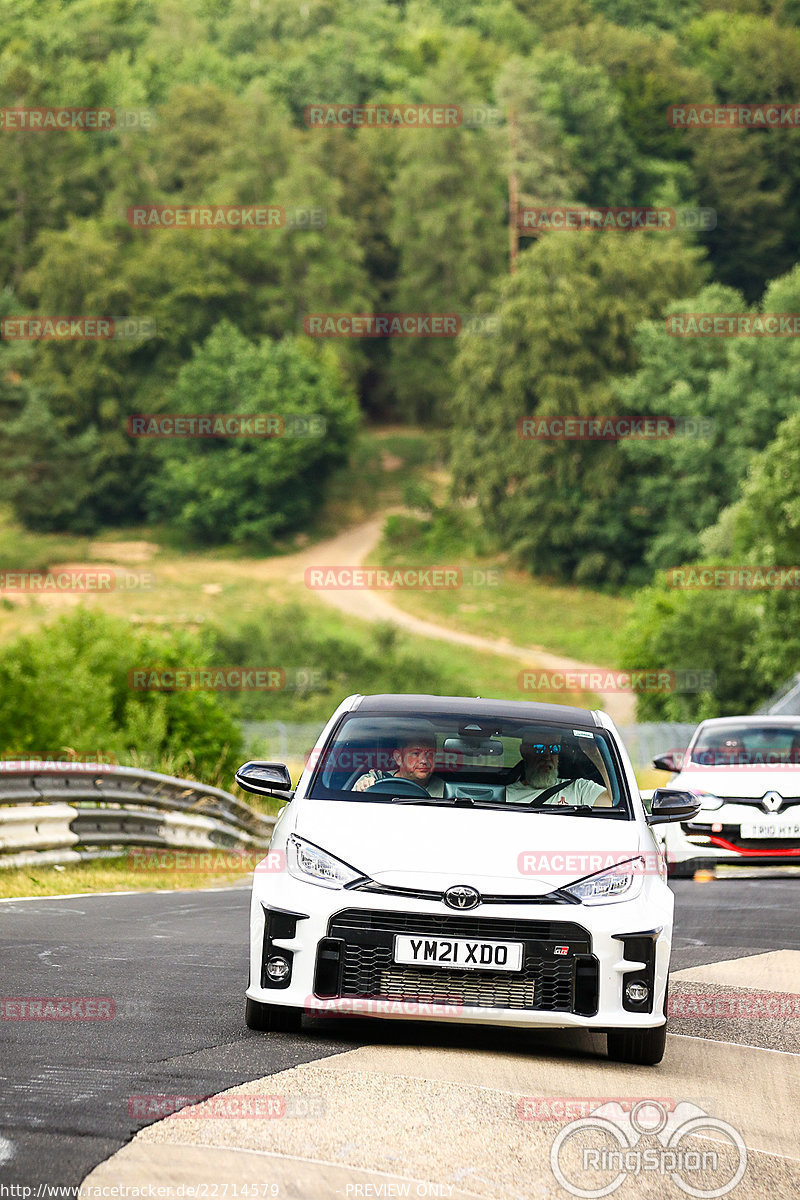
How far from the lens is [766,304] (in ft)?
267

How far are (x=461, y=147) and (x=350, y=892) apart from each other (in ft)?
339

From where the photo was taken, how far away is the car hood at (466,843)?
6.91 metres

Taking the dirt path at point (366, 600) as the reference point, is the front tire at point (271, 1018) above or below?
above

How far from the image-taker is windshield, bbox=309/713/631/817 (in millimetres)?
7879

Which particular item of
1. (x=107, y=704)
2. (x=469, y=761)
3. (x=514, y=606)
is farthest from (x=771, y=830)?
(x=514, y=606)

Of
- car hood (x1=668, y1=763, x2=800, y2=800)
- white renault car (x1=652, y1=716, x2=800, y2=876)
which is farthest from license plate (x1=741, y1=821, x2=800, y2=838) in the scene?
car hood (x1=668, y1=763, x2=800, y2=800)

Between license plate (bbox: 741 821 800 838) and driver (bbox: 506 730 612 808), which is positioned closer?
driver (bbox: 506 730 612 808)

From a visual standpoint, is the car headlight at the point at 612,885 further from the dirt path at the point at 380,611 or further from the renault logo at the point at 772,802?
the dirt path at the point at 380,611

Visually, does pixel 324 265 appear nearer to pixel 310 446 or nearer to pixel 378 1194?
pixel 310 446

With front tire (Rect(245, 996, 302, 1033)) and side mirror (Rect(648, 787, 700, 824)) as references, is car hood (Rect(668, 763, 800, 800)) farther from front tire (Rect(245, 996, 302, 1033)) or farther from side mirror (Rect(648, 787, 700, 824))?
front tire (Rect(245, 996, 302, 1033))

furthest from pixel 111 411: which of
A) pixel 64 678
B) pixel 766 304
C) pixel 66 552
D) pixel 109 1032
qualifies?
pixel 109 1032

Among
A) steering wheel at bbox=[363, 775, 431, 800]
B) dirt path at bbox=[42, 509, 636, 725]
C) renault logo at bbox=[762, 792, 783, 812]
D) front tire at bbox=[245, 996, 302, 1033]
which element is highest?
steering wheel at bbox=[363, 775, 431, 800]

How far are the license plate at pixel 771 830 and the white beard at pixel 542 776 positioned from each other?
28.5 ft

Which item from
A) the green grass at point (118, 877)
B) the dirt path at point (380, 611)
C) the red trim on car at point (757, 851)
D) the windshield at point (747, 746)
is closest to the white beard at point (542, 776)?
the green grass at point (118, 877)
